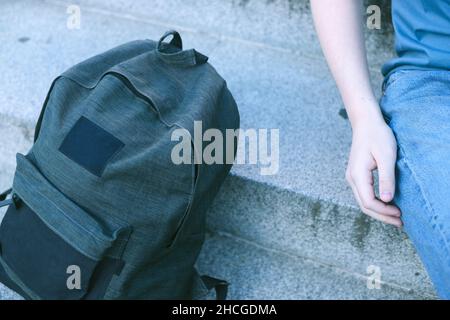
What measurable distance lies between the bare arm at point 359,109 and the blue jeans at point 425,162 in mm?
24

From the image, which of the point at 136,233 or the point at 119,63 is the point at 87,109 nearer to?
the point at 119,63

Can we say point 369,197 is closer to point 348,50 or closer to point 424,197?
point 424,197

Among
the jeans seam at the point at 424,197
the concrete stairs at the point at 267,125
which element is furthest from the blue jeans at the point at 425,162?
the concrete stairs at the point at 267,125

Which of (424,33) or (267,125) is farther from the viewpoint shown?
(267,125)

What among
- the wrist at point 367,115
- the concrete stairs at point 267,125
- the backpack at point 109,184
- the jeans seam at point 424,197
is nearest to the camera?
the jeans seam at point 424,197

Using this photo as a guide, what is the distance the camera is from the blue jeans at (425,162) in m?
0.75

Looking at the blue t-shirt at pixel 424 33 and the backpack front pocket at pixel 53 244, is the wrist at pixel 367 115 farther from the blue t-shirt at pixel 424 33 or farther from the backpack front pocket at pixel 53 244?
the backpack front pocket at pixel 53 244

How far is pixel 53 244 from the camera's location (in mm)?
991

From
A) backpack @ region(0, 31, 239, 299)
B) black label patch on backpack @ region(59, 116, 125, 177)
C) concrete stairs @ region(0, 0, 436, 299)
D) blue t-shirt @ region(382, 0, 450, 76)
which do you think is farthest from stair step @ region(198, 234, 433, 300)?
blue t-shirt @ region(382, 0, 450, 76)

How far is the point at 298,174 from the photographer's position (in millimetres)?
1197

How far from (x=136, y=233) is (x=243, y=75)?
2.16 ft

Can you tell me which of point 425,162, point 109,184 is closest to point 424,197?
point 425,162

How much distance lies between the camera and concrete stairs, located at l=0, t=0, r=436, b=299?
1.19m

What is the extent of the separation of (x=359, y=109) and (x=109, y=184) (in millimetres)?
467
